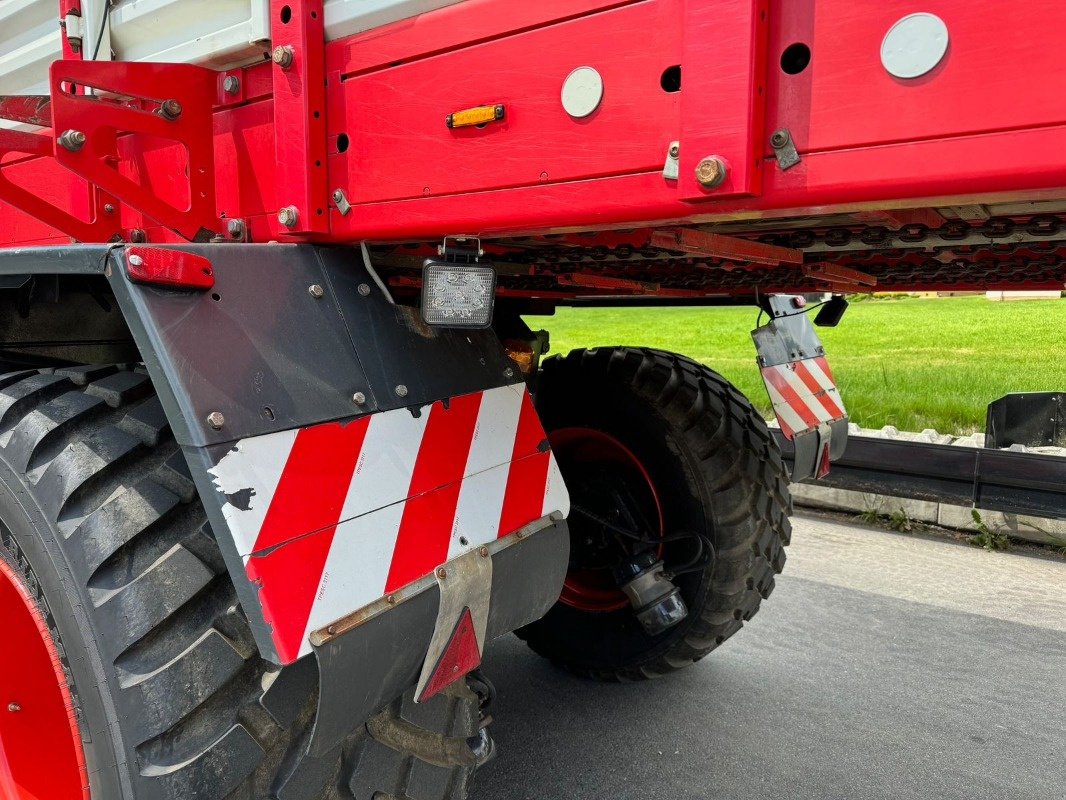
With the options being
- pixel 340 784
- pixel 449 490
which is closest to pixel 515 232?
pixel 449 490

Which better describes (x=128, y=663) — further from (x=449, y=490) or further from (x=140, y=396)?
(x=449, y=490)

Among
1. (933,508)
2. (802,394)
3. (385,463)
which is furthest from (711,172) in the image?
(933,508)

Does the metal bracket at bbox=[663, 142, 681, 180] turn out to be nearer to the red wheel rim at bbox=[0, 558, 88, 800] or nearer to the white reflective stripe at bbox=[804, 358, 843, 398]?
the red wheel rim at bbox=[0, 558, 88, 800]

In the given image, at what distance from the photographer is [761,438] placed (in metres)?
3.00

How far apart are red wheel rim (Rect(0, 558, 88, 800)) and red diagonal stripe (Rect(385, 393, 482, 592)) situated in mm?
798

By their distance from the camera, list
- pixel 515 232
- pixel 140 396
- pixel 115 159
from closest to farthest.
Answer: pixel 515 232 < pixel 140 396 < pixel 115 159

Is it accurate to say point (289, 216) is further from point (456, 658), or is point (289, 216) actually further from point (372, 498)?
point (456, 658)

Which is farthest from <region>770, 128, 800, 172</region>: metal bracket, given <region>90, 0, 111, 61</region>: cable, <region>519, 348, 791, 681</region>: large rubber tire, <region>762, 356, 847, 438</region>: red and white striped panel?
<region>762, 356, 847, 438</region>: red and white striped panel

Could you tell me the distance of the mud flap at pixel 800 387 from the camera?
10.9 feet

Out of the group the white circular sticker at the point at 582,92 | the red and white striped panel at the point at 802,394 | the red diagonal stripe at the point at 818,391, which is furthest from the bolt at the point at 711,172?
the red diagonal stripe at the point at 818,391

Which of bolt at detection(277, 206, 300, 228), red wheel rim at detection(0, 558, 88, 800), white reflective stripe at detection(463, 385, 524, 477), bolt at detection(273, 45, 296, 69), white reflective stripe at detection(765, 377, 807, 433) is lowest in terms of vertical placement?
red wheel rim at detection(0, 558, 88, 800)

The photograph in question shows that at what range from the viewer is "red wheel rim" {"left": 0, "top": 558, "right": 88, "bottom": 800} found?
1.78 metres

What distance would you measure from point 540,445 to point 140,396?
830 millimetres

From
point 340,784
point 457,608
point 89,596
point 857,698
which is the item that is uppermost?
point 89,596
